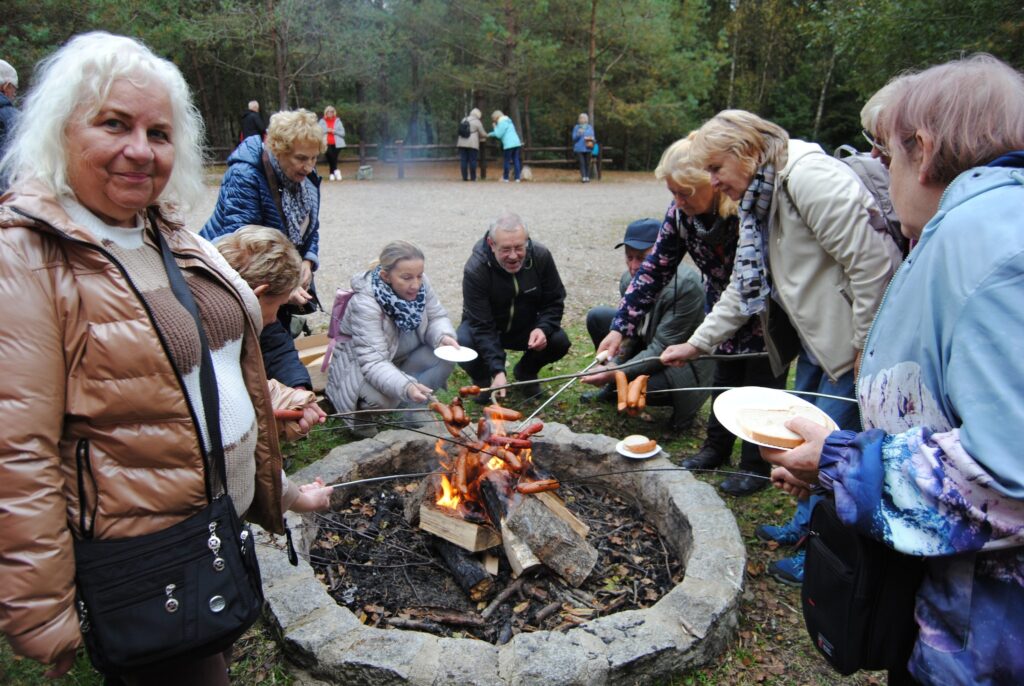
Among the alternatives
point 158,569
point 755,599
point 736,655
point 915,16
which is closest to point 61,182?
point 158,569

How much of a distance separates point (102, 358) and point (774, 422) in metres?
1.64

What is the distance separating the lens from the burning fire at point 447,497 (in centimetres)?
300

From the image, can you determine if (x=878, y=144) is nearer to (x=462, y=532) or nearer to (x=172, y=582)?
(x=462, y=532)

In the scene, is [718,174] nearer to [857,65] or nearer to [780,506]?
[780,506]

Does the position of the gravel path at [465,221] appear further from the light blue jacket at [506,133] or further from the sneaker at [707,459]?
the sneaker at [707,459]

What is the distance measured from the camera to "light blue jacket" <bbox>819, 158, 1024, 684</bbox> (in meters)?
1.16

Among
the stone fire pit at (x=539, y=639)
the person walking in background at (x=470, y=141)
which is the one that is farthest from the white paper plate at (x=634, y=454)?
the person walking in background at (x=470, y=141)

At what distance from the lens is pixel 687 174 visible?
329cm

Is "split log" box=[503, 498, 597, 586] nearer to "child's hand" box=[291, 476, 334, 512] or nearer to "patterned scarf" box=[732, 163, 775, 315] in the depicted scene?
"child's hand" box=[291, 476, 334, 512]

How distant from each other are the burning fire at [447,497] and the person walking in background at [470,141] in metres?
16.2

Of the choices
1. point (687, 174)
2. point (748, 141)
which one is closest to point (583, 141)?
point (687, 174)

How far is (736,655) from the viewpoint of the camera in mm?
2551

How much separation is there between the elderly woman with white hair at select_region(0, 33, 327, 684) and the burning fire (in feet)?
4.66

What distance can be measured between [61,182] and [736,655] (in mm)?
2615
